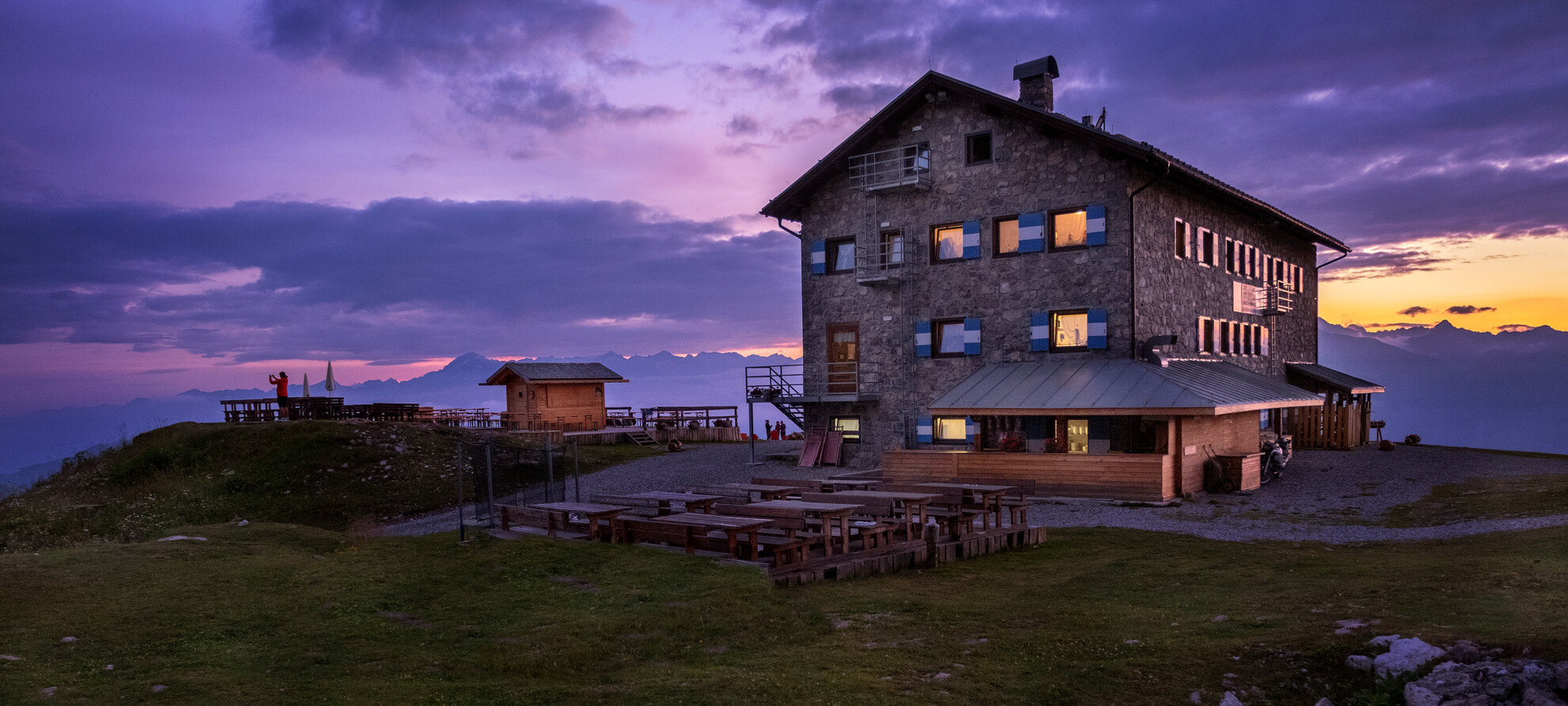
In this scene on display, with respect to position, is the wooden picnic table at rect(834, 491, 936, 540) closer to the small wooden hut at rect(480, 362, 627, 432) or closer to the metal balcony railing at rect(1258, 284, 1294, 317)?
the metal balcony railing at rect(1258, 284, 1294, 317)

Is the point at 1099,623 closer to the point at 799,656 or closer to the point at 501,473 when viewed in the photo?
the point at 799,656

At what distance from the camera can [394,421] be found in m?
37.0

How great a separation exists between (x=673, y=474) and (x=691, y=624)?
20.1 meters

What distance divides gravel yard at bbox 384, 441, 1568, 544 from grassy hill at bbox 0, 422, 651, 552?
3.02 meters

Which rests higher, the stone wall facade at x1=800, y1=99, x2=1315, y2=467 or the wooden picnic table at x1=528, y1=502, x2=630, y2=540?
the stone wall facade at x1=800, y1=99, x2=1315, y2=467

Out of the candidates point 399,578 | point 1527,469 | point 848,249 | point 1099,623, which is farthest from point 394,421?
point 1527,469

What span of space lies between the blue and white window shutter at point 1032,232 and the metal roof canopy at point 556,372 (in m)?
23.7

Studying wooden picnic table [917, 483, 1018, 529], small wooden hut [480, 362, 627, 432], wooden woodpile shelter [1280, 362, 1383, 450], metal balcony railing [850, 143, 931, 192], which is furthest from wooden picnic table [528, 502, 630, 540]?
wooden woodpile shelter [1280, 362, 1383, 450]

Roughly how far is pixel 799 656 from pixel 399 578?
557cm

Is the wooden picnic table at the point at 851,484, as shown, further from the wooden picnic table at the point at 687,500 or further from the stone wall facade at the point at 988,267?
the stone wall facade at the point at 988,267

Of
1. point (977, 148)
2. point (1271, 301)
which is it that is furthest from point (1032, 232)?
point (1271, 301)

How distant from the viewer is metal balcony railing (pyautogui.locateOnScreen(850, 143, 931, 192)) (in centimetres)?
2887

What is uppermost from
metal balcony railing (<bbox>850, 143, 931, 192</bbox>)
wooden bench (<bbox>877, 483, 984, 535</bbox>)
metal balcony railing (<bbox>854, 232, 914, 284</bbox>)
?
metal balcony railing (<bbox>850, 143, 931, 192</bbox>)

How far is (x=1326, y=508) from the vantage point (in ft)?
66.8
